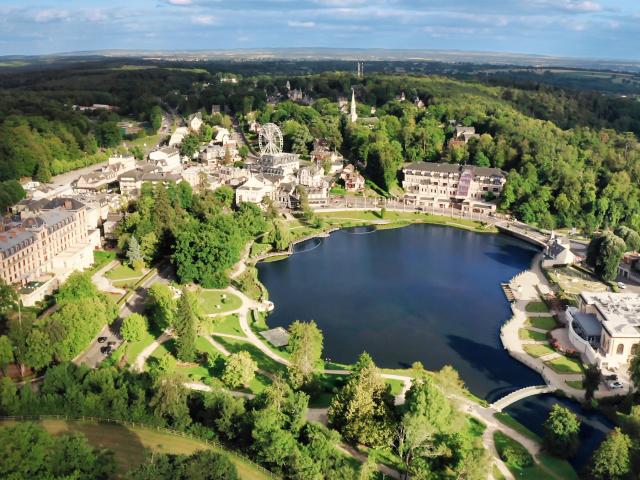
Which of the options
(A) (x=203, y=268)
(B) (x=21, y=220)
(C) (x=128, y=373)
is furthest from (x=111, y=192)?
(C) (x=128, y=373)

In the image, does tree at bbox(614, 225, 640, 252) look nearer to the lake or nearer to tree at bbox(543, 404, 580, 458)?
the lake

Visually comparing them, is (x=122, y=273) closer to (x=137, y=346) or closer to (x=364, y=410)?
(x=137, y=346)

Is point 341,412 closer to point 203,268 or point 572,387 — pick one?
point 572,387

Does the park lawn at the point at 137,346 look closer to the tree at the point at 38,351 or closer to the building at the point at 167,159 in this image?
the tree at the point at 38,351

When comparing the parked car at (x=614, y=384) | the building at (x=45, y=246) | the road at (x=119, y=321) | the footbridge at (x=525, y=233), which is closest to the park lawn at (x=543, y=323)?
the parked car at (x=614, y=384)

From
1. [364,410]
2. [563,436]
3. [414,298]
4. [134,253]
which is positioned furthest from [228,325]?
[563,436]

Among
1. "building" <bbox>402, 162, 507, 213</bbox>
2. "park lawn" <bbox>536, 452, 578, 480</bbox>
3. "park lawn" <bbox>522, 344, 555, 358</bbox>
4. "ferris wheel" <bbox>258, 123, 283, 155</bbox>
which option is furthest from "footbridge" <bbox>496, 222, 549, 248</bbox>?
"park lawn" <bbox>536, 452, 578, 480</bbox>
